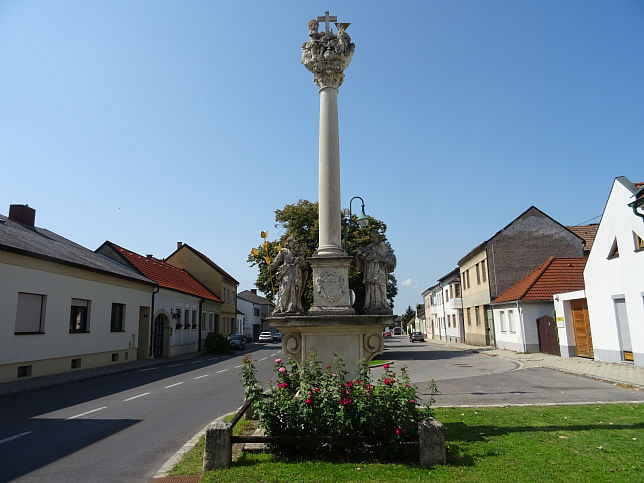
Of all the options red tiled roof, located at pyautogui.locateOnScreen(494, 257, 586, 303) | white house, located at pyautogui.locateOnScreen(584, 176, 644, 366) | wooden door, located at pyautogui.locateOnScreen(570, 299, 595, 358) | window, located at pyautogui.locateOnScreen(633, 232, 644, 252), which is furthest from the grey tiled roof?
wooden door, located at pyautogui.locateOnScreen(570, 299, 595, 358)

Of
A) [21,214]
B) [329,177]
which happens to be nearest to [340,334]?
[329,177]

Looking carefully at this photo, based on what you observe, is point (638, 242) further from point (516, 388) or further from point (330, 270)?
point (330, 270)

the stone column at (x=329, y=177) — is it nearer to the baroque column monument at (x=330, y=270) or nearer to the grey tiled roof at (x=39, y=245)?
the baroque column monument at (x=330, y=270)

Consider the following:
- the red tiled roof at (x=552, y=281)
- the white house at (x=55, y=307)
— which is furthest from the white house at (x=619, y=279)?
the white house at (x=55, y=307)

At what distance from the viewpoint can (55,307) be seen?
18.6 meters

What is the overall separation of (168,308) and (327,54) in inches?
987

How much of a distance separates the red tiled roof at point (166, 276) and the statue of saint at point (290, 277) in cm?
2225

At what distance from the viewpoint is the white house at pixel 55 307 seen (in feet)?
53.2

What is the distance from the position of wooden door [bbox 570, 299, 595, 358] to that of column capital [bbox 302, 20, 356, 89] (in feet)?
58.6

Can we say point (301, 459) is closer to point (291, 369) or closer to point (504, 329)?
point (291, 369)

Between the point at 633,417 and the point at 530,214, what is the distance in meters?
25.7

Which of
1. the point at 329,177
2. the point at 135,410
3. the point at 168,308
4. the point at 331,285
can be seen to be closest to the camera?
the point at 331,285

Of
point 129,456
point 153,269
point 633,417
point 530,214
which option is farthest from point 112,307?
point 530,214

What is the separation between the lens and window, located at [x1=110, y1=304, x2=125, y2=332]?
2377 centimetres
